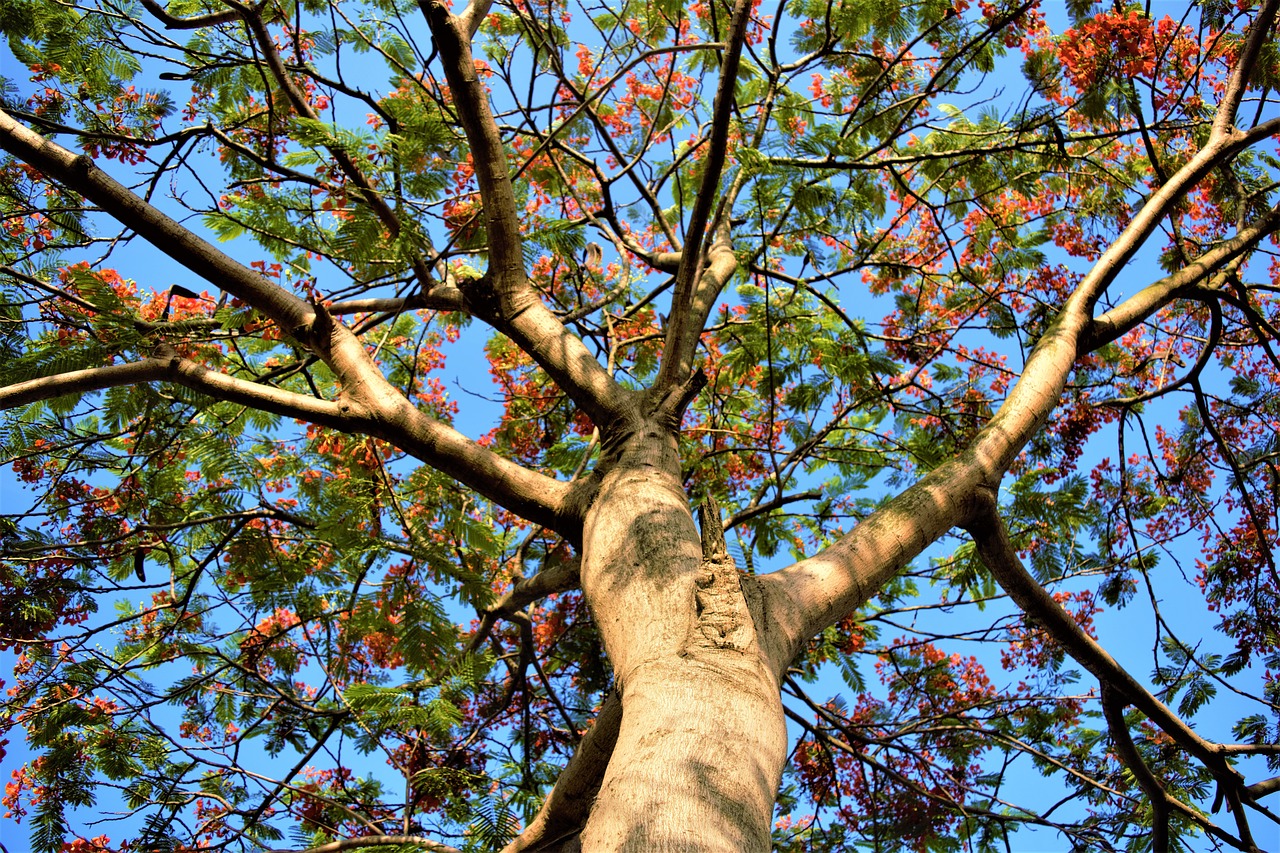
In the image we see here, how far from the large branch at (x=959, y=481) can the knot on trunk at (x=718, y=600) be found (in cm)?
18

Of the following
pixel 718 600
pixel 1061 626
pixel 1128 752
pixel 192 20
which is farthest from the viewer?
pixel 1128 752

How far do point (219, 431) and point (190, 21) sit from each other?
1.71 m

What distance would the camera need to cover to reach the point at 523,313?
3250 mm

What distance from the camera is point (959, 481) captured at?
2648 millimetres

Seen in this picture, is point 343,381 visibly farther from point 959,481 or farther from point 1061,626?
point 1061,626

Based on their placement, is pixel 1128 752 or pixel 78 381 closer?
pixel 78 381

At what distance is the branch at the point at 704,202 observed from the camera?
2406 millimetres

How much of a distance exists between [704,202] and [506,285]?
1001mm

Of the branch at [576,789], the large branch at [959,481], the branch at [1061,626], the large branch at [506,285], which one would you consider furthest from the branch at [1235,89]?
the branch at [576,789]

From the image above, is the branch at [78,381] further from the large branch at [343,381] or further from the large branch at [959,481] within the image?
the large branch at [959,481]

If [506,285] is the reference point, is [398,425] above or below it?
below

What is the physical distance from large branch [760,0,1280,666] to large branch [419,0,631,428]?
3.30 feet

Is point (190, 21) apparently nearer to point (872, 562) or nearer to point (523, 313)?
point (523, 313)

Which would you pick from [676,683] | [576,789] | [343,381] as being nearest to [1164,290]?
[676,683]
